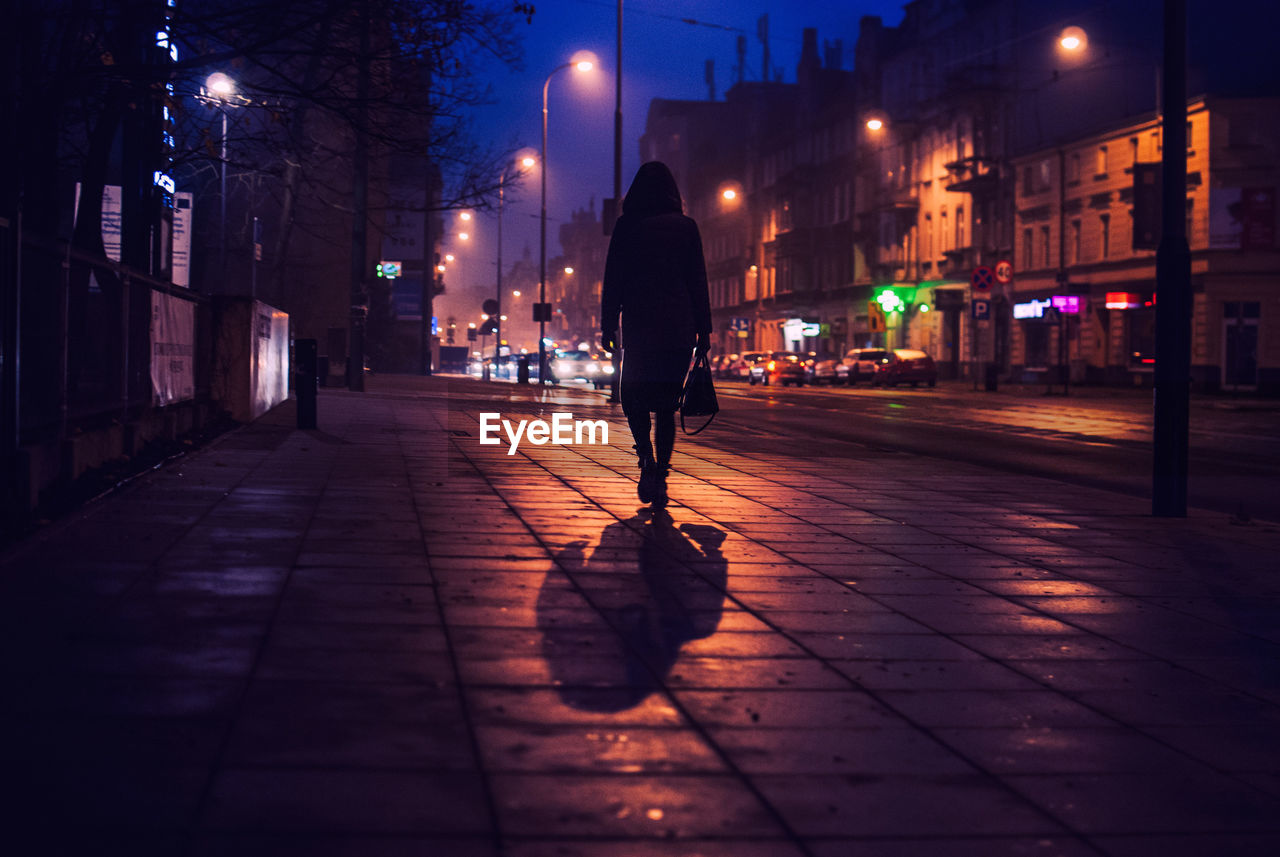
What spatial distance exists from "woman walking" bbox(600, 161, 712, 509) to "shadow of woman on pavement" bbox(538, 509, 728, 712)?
113 centimetres

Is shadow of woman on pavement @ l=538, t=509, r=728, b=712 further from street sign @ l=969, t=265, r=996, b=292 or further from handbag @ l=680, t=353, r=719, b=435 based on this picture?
street sign @ l=969, t=265, r=996, b=292

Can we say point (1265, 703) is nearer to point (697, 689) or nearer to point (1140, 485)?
point (697, 689)

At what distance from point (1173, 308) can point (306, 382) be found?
10286 millimetres

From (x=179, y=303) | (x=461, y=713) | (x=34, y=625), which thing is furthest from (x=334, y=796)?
(x=179, y=303)

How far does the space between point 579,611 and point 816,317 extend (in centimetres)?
7779

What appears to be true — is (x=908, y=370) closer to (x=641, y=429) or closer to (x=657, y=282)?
(x=641, y=429)

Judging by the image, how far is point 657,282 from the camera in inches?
383

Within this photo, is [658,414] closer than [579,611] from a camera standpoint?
No

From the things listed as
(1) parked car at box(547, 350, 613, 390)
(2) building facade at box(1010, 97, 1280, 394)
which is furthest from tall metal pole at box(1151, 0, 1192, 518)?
(1) parked car at box(547, 350, 613, 390)

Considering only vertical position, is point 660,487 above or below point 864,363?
below

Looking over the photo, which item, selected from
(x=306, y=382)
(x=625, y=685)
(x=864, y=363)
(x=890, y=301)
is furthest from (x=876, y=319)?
(x=625, y=685)

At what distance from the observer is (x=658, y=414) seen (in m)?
9.96

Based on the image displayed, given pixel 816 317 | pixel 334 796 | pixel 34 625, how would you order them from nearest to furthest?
1. pixel 334 796
2. pixel 34 625
3. pixel 816 317

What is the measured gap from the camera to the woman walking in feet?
31.9
